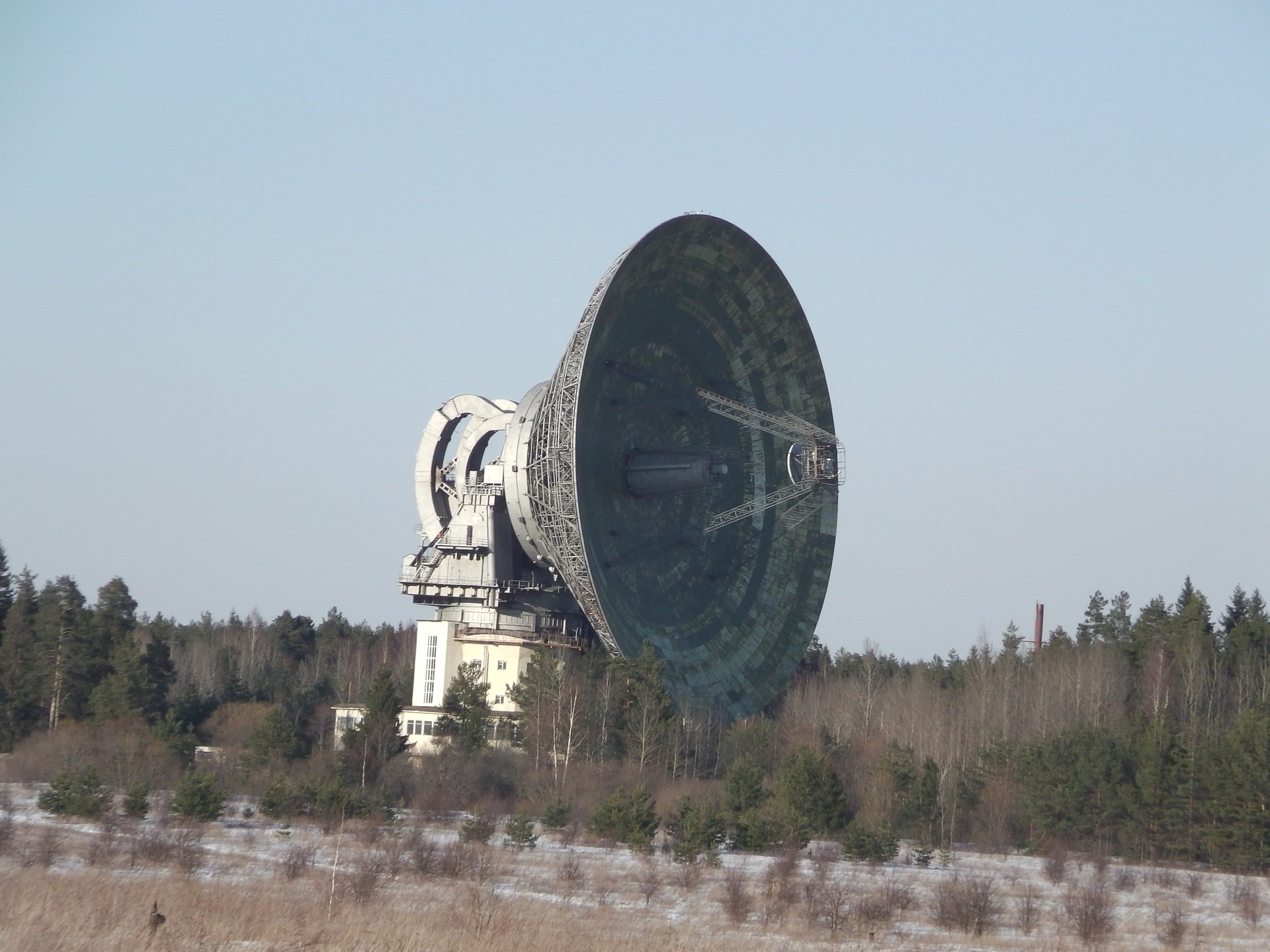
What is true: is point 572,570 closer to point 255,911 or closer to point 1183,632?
point 255,911

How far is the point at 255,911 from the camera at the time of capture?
83.7ft

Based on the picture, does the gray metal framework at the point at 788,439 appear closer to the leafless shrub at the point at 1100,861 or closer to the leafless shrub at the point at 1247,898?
the leafless shrub at the point at 1100,861

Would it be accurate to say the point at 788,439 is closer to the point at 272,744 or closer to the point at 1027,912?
the point at 272,744

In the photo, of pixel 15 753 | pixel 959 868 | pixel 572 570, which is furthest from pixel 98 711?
pixel 959 868

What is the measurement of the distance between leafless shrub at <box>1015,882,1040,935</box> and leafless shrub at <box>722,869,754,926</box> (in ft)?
16.5

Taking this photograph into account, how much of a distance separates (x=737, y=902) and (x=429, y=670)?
3535cm

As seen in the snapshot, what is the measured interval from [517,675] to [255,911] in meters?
36.4

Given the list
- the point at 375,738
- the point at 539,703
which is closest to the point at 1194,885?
the point at 375,738

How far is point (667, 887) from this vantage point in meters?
33.3

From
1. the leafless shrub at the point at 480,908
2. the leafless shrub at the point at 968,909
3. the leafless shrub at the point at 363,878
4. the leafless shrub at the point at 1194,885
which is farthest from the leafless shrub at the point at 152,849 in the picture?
the leafless shrub at the point at 1194,885

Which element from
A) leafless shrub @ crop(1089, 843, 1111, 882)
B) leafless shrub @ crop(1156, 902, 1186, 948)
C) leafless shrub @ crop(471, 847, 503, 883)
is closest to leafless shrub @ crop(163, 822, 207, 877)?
leafless shrub @ crop(471, 847, 503, 883)

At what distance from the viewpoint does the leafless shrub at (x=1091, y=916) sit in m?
28.6

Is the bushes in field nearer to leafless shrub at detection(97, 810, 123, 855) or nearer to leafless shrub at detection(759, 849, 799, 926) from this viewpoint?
leafless shrub at detection(97, 810, 123, 855)

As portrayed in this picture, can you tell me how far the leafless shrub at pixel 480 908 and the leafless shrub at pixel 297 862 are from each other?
134 inches
